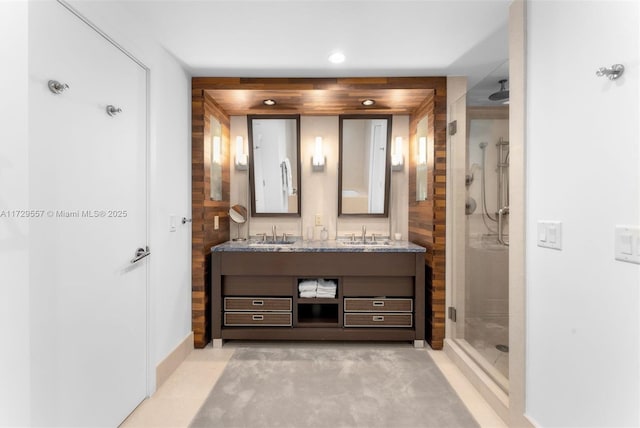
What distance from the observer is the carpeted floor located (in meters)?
1.73

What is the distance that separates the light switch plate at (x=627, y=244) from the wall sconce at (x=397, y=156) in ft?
7.03

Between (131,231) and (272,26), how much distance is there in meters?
1.50

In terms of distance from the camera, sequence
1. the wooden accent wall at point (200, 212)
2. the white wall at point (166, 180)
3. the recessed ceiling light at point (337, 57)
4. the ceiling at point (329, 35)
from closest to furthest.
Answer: the ceiling at point (329, 35)
the white wall at point (166, 180)
the recessed ceiling light at point (337, 57)
the wooden accent wall at point (200, 212)

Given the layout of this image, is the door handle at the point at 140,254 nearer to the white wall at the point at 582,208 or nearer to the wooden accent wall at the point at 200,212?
the wooden accent wall at the point at 200,212

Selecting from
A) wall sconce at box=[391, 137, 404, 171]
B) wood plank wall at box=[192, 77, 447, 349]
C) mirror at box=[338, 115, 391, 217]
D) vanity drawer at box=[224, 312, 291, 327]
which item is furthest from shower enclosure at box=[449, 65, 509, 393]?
vanity drawer at box=[224, 312, 291, 327]

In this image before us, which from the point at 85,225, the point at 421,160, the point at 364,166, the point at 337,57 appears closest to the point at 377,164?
the point at 364,166

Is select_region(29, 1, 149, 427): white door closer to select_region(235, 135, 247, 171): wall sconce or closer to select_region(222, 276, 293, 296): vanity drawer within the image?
select_region(222, 276, 293, 296): vanity drawer

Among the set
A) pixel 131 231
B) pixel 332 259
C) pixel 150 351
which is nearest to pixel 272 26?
pixel 131 231

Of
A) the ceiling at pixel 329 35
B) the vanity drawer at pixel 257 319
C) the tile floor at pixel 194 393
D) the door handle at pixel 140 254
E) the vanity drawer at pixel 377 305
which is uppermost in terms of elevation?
the ceiling at pixel 329 35

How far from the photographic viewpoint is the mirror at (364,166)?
10.2 feet

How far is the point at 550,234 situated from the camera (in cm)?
134

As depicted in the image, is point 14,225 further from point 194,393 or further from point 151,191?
point 194,393

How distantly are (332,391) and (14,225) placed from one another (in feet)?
6.12

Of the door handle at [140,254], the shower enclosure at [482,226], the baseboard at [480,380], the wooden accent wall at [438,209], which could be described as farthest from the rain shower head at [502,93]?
the door handle at [140,254]
